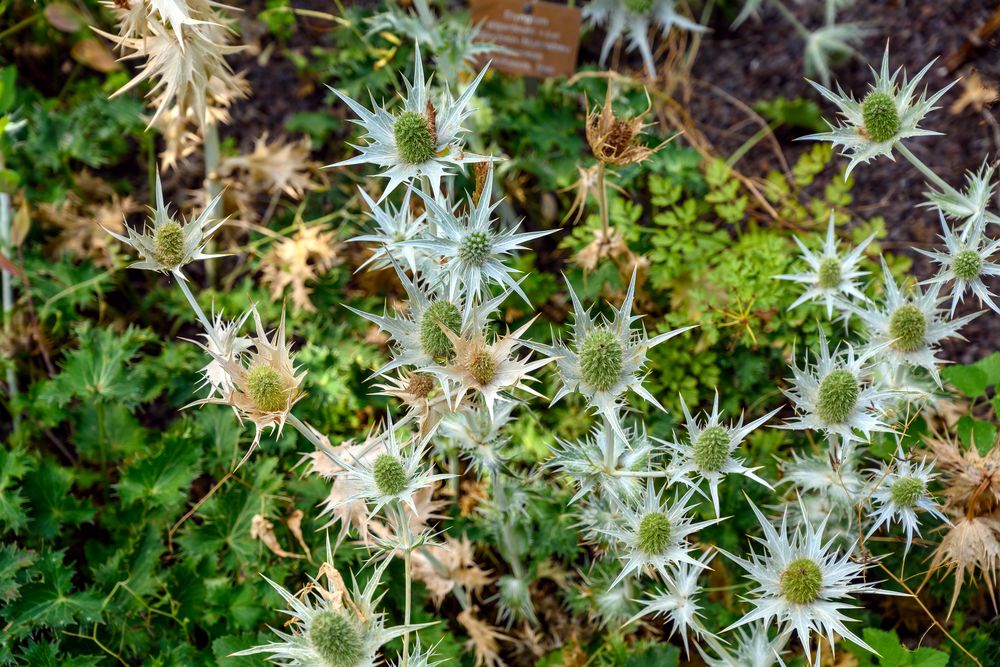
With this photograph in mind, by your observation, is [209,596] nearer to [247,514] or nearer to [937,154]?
[247,514]

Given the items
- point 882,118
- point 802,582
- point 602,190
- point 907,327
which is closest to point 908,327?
point 907,327

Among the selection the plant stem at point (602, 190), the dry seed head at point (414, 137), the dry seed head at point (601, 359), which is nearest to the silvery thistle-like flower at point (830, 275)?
the plant stem at point (602, 190)

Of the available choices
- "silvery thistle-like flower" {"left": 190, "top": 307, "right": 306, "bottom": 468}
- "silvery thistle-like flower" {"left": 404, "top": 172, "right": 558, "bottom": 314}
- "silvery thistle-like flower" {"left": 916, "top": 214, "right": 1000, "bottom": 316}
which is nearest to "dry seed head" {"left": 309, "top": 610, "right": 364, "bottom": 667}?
"silvery thistle-like flower" {"left": 190, "top": 307, "right": 306, "bottom": 468}

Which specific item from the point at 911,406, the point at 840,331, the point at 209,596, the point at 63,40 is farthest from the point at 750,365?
the point at 63,40

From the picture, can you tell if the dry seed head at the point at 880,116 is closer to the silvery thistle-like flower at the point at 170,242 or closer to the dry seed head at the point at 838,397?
the dry seed head at the point at 838,397

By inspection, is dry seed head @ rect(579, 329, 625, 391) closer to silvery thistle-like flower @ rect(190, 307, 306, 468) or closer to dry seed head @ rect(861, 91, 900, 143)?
silvery thistle-like flower @ rect(190, 307, 306, 468)

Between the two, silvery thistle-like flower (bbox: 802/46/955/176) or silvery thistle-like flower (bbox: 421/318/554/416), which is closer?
silvery thistle-like flower (bbox: 421/318/554/416)
